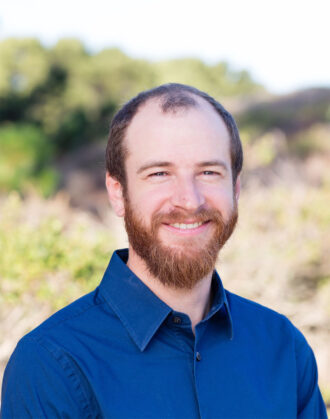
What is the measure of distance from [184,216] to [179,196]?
0.26ft

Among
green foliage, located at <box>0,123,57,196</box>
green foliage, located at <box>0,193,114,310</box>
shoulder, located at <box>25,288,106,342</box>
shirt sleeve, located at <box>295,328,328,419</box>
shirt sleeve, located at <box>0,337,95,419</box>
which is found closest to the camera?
shirt sleeve, located at <box>0,337,95,419</box>

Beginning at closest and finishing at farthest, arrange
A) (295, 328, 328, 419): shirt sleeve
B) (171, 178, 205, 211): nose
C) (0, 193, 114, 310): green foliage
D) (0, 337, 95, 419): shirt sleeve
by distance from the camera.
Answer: (0, 337, 95, 419): shirt sleeve → (171, 178, 205, 211): nose → (295, 328, 328, 419): shirt sleeve → (0, 193, 114, 310): green foliage

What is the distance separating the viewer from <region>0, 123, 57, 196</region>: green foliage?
15.0 metres

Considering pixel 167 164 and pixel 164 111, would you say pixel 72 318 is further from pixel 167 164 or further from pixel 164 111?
pixel 164 111

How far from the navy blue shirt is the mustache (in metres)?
0.24

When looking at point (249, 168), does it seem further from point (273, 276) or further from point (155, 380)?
point (155, 380)

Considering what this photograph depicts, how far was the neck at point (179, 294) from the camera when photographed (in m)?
2.22

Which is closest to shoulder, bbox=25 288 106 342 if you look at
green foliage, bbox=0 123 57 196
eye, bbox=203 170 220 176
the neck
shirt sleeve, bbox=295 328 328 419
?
the neck

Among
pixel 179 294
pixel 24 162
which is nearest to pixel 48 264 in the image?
pixel 179 294

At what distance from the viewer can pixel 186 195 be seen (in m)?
2.15

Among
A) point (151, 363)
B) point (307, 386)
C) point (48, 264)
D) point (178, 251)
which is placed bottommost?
point (307, 386)

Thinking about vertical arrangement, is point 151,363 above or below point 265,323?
below

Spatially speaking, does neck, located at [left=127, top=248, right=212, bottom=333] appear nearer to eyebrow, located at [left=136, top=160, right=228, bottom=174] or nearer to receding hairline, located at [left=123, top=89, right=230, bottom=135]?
eyebrow, located at [left=136, top=160, right=228, bottom=174]

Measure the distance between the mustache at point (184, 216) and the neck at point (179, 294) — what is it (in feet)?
0.64
